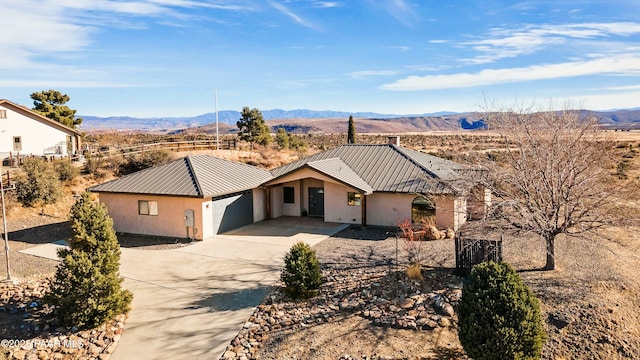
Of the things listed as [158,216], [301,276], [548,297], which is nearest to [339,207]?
[158,216]

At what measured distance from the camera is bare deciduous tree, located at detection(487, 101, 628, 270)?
44.8 feet

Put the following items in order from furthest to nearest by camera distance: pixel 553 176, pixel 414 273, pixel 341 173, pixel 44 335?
pixel 341 173 < pixel 414 273 < pixel 553 176 < pixel 44 335

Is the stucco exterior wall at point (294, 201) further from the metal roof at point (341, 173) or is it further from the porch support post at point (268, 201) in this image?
the metal roof at point (341, 173)

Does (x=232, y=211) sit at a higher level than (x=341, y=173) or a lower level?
lower

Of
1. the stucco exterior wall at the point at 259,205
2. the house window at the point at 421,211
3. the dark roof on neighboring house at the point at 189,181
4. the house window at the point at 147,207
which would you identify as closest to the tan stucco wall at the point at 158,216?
the house window at the point at 147,207

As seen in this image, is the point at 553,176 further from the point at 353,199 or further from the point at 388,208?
the point at 353,199

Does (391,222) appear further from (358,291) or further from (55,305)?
(55,305)

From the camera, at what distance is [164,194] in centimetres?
2136

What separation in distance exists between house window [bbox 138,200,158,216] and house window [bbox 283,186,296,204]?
7931mm

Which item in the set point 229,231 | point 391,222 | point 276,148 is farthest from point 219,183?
point 276,148

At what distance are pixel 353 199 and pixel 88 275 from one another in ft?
47.8

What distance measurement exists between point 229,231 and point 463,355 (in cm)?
1498

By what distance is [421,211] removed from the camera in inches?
890

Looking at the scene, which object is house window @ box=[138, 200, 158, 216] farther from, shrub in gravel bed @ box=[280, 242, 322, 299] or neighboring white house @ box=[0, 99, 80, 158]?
neighboring white house @ box=[0, 99, 80, 158]
